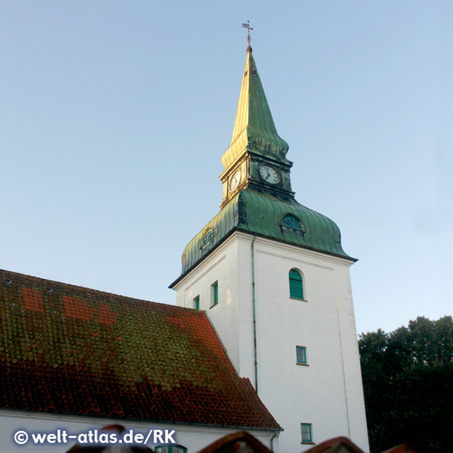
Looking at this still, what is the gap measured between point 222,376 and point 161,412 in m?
3.37

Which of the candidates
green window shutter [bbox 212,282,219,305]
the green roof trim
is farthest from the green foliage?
green window shutter [bbox 212,282,219,305]

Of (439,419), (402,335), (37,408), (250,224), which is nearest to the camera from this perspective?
(37,408)

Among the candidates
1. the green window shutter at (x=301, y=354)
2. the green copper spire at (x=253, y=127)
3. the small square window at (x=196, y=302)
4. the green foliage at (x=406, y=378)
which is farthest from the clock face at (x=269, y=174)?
the green foliage at (x=406, y=378)

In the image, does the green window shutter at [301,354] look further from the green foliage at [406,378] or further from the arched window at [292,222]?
the green foliage at [406,378]

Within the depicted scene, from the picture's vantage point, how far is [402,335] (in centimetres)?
3161

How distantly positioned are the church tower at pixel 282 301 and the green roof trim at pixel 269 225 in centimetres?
5

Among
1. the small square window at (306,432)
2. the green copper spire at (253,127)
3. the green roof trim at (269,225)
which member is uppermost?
the green copper spire at (253,127)

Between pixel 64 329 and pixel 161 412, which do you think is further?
pixel 64 329

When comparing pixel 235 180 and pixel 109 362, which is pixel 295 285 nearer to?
pixel 235 180

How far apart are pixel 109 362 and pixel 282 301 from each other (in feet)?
23.8

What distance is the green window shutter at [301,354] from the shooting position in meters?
19.4

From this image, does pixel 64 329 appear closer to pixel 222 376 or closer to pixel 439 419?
pixel 222 376

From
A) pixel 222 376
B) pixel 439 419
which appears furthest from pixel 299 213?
pixel 439 419

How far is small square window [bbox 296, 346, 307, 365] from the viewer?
19.4 metres
